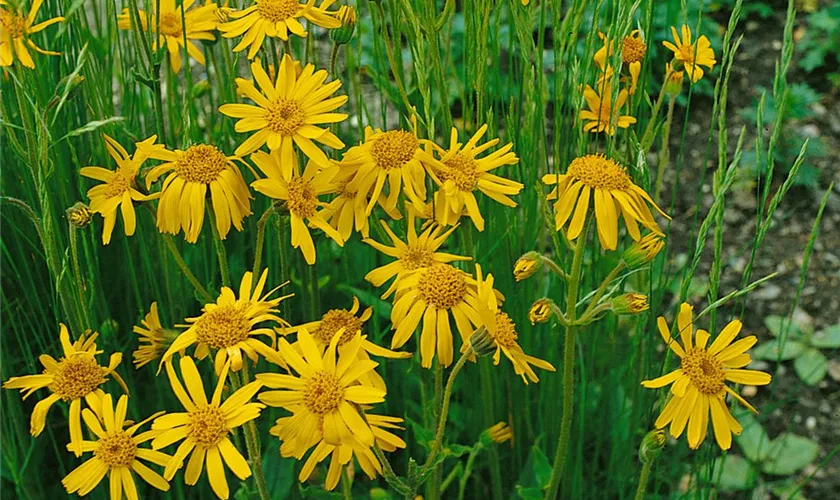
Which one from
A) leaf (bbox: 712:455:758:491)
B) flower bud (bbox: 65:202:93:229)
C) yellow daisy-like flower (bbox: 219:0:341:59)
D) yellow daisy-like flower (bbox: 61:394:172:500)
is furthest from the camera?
leaf (bbox: 712:455:758:491)

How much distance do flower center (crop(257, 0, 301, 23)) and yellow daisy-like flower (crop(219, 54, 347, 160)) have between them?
14 centimetres

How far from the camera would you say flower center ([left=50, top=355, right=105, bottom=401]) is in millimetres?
1184

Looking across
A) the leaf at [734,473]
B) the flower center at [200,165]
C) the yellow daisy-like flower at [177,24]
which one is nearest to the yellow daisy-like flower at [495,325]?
the flower center at [200,165]

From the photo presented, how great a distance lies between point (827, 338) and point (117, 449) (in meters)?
1.93

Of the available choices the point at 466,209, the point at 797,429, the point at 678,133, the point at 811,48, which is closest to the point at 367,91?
the point at 678,133

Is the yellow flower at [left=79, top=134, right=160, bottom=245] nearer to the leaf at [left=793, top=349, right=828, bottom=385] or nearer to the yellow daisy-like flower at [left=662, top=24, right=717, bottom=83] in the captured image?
the yellow daisy-like flower at [left=662, top=24, right=717, bottom=83]

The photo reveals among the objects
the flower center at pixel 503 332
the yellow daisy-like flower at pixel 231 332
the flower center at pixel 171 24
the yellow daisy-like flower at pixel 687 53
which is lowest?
the flower center at pixel 503 332

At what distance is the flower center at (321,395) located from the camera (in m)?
1.02

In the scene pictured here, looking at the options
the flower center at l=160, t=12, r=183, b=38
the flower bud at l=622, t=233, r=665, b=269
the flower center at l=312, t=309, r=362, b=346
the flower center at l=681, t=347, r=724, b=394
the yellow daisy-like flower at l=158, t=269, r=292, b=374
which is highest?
the flower center at l=160, t=12, r=183, b=38

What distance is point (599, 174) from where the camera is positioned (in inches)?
45.5

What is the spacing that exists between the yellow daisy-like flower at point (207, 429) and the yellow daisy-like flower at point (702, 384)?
0.46 meters

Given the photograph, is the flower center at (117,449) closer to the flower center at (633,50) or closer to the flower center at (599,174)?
the flower center at (599,174)

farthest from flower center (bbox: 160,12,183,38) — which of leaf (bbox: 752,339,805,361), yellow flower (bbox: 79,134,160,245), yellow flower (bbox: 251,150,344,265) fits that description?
leaf (bbox: 752,339,805,361)

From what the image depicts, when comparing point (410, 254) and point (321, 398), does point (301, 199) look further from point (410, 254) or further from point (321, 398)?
point (321, 398)
